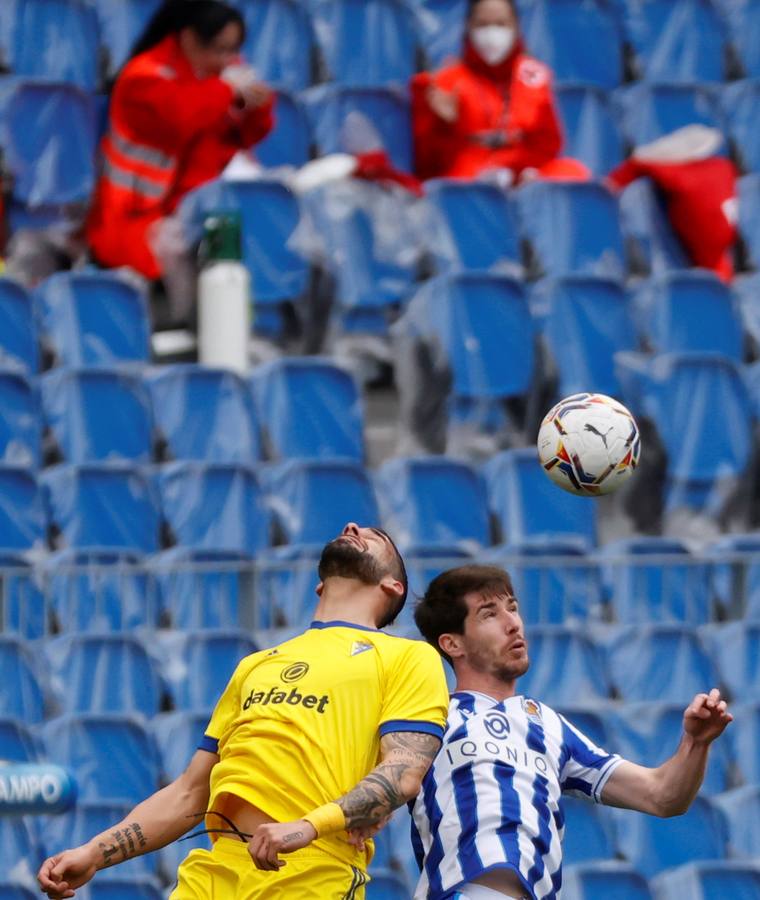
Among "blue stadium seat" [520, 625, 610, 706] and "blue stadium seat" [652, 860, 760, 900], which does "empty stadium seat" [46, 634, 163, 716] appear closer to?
"blue stadium seat" [520, 625, 610, 706]

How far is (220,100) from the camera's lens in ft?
31.6

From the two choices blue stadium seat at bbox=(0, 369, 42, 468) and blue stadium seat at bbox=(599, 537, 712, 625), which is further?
blue stadium seat at bbox=(0, 369, 42, 468)

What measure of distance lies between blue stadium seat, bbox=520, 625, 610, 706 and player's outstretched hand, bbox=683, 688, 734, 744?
122 inches

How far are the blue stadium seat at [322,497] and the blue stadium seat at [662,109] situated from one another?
3.01 metres

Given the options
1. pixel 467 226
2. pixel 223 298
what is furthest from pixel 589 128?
pixel 223 298

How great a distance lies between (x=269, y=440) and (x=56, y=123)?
177 cm

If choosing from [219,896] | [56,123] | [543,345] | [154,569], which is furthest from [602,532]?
[219,896]

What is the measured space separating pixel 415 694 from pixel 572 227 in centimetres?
539

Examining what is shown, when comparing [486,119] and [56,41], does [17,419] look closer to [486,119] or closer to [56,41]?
[56,41]

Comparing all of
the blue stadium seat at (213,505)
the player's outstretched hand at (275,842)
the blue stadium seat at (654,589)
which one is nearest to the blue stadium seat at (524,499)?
the blue stadium seat at (654,589)

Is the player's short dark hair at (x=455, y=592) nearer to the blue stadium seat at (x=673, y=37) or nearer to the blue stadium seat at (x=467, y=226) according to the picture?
the blue stadium seat at (x=467, y=226)

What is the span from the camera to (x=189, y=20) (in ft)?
31.6

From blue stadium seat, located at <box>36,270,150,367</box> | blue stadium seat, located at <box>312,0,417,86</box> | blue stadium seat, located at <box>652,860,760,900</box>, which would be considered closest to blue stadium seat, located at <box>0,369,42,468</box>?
blue stadium seat, located at <box>36,270,150,367</box>

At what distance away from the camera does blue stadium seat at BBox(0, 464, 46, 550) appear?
8.32 metres
